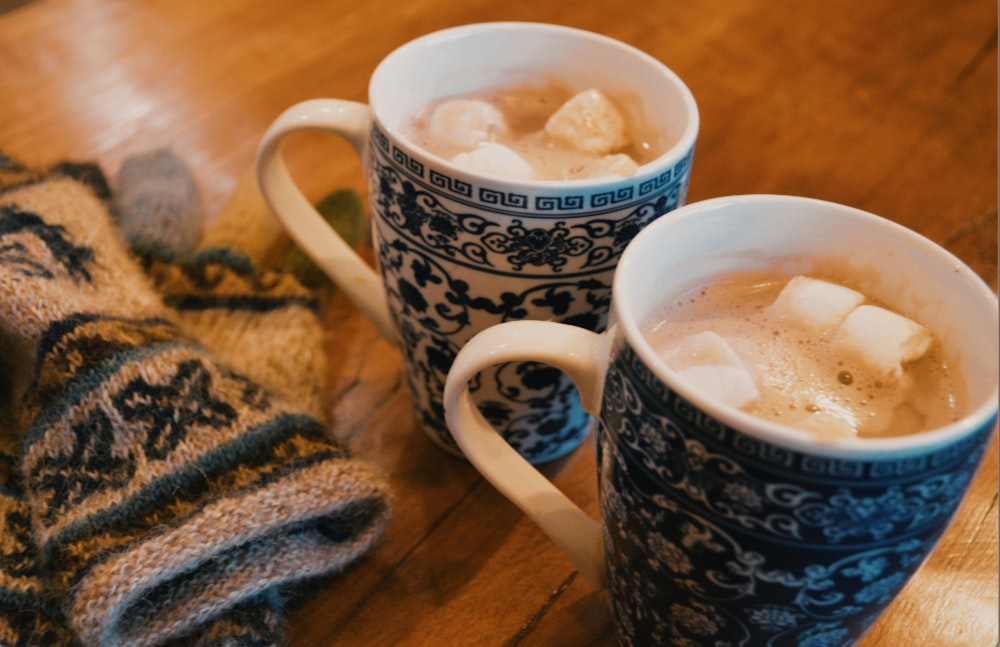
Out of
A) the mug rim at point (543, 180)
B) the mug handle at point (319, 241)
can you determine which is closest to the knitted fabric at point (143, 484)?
the mug handle at point (319, 241)

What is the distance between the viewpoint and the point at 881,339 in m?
0.49

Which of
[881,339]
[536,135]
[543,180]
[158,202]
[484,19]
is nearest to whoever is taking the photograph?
[881,339]

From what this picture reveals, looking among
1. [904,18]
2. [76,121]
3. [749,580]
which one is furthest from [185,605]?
[904,18]

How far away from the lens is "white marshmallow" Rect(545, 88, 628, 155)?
0.67 meters

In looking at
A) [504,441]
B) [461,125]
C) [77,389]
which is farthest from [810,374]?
[77,389]

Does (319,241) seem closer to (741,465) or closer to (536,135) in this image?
(536,135)

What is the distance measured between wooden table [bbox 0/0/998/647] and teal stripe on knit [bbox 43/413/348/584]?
8 centimetres

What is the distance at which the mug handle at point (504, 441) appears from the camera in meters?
0.47

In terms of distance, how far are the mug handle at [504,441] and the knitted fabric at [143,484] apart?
10 cm

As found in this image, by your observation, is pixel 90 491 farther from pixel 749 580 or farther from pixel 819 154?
pixel 819 154

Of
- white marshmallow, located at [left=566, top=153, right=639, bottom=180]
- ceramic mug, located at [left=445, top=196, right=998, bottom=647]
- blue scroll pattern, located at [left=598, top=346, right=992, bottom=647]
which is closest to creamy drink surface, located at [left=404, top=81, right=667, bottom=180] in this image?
white marshmallow, located at [left=566, top=153, right=639, bottom=180]

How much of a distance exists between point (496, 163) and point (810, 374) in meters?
0.24

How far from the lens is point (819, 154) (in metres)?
0.96

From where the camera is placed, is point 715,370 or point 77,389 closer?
point 715,370
